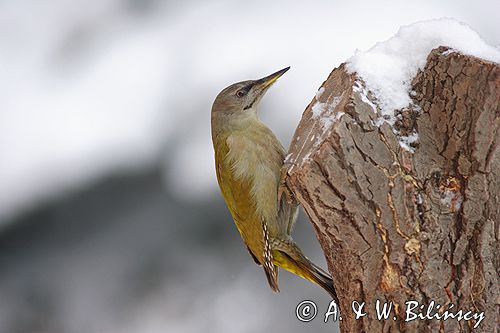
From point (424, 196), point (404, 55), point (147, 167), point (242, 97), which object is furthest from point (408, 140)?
point (147, 167)

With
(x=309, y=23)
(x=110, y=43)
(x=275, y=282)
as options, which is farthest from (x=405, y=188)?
(x=110, y=43)

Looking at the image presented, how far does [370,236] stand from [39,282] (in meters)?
3.18

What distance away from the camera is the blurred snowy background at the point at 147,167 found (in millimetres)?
4969

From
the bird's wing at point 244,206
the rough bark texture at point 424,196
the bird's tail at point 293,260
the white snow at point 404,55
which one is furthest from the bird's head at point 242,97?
the rough bark texture at point 424,196

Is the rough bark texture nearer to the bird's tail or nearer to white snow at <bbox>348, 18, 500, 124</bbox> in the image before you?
white snow at <bbox>348, 18, 500, 124</bbox>

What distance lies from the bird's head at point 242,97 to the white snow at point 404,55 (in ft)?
3.90

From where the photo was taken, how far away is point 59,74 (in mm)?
5465

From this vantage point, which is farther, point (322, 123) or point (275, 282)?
point (275, 282)

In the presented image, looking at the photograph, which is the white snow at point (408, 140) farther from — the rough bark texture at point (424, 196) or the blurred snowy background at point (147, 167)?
the blurred snowy background at point (147, 167)

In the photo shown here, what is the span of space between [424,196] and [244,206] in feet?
4.50

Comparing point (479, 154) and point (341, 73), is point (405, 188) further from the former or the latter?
point (341, 73)

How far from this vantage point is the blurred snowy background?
497 centimetres

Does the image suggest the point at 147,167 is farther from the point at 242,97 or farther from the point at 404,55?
the point at 404,55

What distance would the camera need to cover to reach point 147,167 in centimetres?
516
